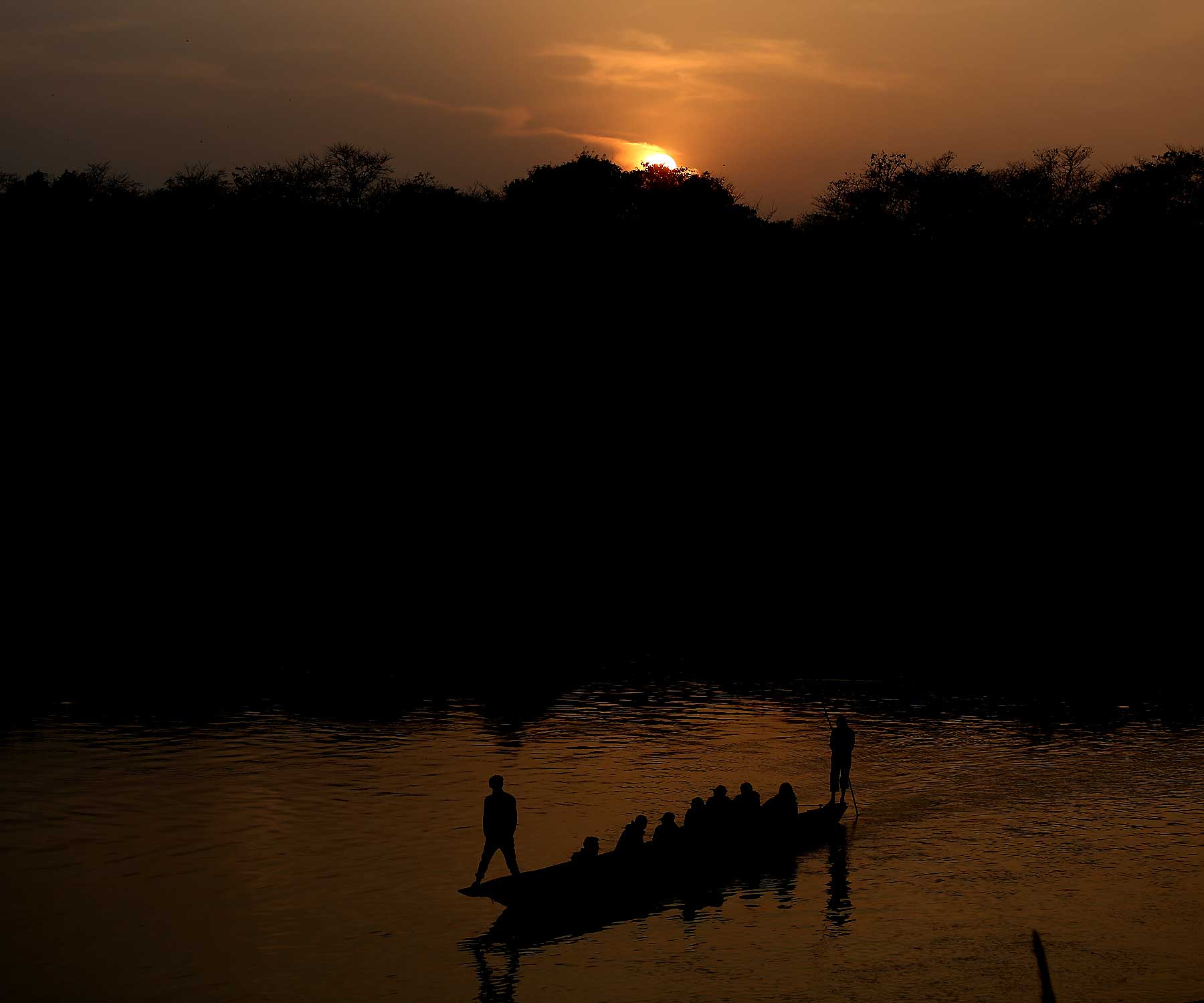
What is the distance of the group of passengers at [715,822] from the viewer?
2169 centimetres

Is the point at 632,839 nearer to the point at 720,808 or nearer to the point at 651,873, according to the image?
the point at 651,873

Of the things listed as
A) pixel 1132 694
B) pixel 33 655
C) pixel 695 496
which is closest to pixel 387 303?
pixel 695 496

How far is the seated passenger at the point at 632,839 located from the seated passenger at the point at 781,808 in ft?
10.4

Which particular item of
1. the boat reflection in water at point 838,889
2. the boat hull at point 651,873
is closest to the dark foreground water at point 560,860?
the boat reflection in water at point 838,889

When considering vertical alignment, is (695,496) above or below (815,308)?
below

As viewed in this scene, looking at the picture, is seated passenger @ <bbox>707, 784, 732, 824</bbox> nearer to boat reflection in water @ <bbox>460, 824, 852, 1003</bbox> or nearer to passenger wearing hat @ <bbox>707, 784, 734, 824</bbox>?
passenger wearing hat @ <bbox>707, 784, 734, 824</bbox>

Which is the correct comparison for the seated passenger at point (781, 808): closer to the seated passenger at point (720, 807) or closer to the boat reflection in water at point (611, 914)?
the boat reflection in water at point (611, 914)

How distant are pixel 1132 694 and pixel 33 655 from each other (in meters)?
40.1

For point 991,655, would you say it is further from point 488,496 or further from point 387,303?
point 387,303

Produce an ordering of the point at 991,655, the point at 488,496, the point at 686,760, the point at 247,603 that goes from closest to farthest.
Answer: the point at 686,760 < the point at 991,655 < the point at 247,603 < the point at 488,496

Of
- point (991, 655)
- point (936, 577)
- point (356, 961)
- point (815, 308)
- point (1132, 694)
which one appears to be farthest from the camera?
point (815, 308)

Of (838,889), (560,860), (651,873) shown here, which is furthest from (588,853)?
(838,889)

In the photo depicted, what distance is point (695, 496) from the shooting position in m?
90.1

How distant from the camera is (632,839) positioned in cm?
2170
